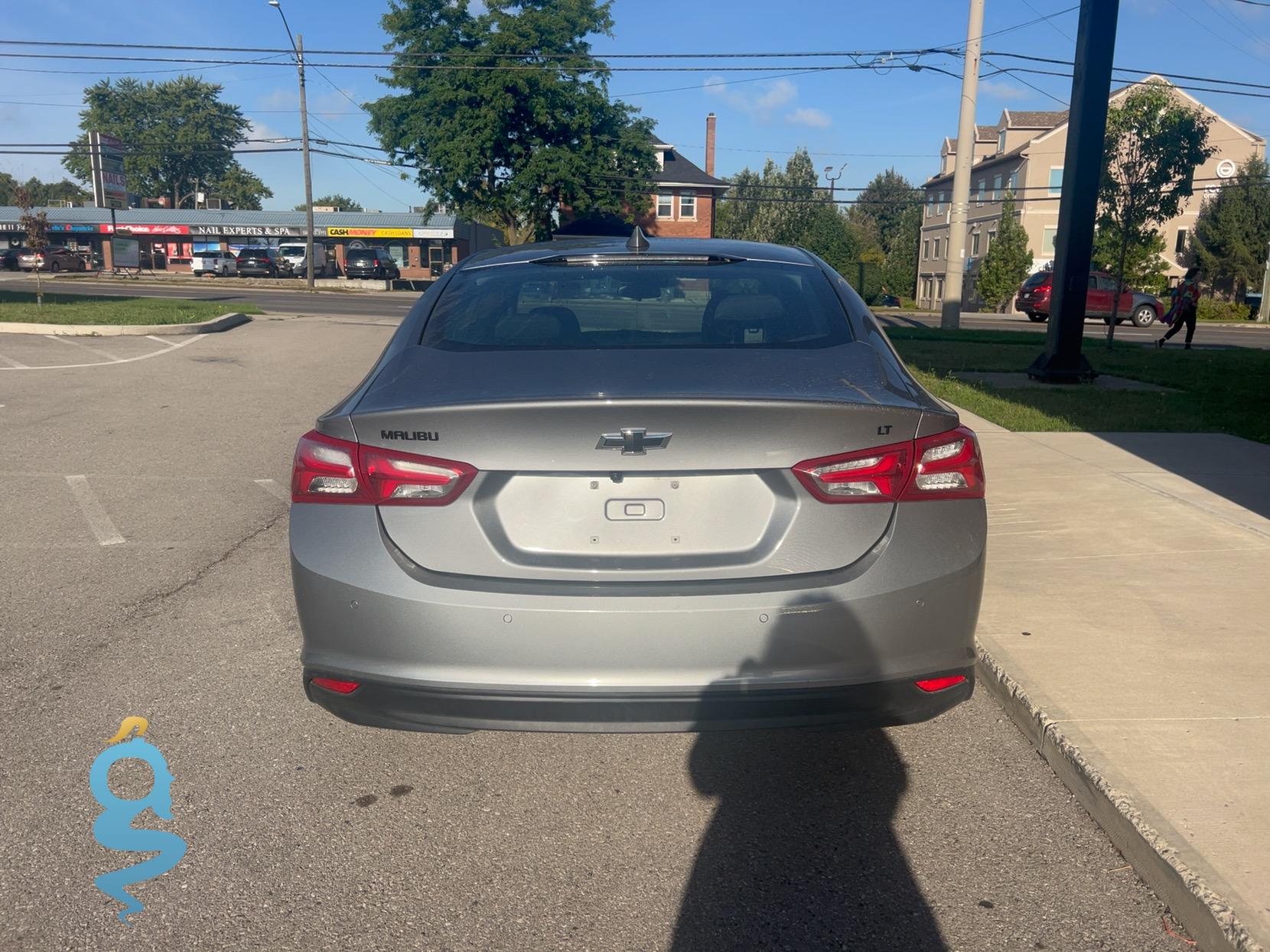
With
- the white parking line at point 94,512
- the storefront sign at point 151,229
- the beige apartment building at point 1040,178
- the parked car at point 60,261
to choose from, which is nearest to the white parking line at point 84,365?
the white parking line at point 94,512

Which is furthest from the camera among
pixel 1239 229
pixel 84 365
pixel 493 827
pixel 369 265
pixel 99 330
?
pixel 1239 229

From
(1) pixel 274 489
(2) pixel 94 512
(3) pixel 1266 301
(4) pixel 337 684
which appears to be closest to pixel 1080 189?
(1) pixel 274 489

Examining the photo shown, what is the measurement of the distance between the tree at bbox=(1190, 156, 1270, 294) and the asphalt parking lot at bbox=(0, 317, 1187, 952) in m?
59.1

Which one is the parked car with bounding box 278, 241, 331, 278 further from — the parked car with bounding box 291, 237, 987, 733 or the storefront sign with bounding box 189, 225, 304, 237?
the parked car with bounding box 291, 237, 987, 733

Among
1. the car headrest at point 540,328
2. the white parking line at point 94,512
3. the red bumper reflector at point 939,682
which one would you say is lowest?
the white parking line at point 94,512

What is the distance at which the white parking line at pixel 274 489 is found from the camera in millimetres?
7055

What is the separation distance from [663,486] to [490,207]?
49972 mm

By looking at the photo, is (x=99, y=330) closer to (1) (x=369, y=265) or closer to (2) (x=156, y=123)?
(1) (x=369, y=265)

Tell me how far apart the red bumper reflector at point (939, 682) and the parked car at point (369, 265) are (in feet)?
166

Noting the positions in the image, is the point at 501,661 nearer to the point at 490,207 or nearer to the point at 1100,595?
the point at 1100,595

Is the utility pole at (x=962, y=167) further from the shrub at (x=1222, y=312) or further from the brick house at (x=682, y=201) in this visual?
the brick house at (x=682, y=201)

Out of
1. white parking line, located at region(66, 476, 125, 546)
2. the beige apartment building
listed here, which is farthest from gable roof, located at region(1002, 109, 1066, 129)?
white parking line, located at region(66, 476, 125, 546)

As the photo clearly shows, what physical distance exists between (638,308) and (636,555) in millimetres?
1208

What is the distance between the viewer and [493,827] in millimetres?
3047
